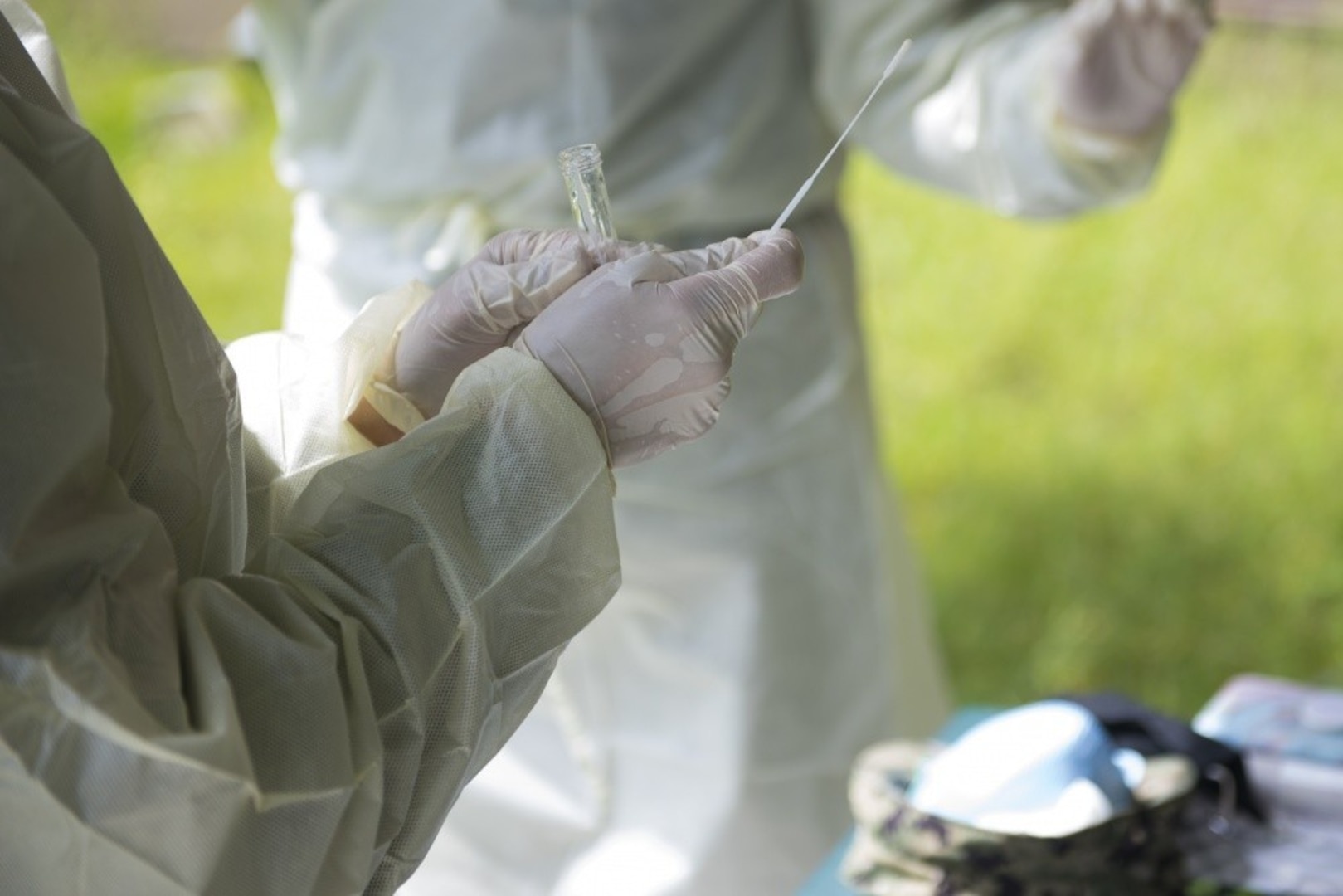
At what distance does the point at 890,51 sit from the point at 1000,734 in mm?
627

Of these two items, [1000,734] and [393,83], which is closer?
[1000,734]

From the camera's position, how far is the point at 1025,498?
301cm

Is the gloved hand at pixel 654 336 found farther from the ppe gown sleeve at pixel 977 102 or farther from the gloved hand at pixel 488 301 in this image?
the ppe gown sleeve at pixel 977 102

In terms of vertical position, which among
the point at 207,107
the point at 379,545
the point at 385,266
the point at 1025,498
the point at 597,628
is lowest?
the point at 1025,498

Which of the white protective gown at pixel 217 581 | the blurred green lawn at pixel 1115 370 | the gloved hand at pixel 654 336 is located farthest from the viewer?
the blurred green lawn at pixel 1115 370

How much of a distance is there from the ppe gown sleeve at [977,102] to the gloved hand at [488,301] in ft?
1.96

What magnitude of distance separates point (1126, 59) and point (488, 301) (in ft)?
2.14

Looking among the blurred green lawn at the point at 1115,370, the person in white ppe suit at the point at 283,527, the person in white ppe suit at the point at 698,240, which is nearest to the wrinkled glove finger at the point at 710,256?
the person in white ppe suit at the point at 283,527

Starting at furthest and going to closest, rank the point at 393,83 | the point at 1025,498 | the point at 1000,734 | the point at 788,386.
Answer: the point at 1025,498 → the point at 788,386 → the point at 393,83 → the point at 1000,734

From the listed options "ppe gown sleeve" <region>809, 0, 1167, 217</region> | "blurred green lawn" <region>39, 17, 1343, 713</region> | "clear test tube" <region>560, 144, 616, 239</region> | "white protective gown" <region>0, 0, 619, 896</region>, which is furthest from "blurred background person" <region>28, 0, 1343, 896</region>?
"white protective gown" <region>0, 0, 619, 896</region>

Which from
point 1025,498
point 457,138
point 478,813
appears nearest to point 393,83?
point 457,138

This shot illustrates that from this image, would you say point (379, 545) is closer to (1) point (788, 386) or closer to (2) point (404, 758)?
(2) point (404, 758)

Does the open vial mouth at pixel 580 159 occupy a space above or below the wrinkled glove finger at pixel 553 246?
above

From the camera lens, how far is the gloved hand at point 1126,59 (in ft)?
3.76
